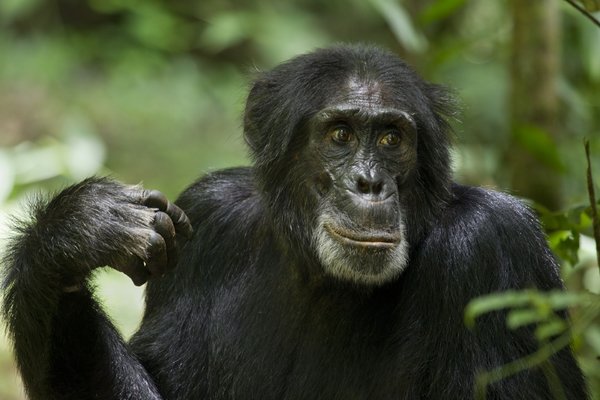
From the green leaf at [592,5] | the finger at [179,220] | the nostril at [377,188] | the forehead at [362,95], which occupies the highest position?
the green leaf at [592,5]

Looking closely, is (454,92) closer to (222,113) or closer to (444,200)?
(444,200)

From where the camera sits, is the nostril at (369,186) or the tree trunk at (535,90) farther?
the tree trunk at (535,90)

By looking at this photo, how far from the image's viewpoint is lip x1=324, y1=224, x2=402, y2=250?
5973mm

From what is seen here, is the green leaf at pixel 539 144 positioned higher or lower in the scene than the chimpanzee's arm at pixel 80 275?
higher

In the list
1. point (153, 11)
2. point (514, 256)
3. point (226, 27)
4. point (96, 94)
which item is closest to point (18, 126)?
point (96, 94)

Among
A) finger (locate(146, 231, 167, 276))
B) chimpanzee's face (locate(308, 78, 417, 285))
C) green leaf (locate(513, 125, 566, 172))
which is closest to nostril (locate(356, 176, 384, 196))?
chimpanzee's face (locate(308, 78, 417, 285))

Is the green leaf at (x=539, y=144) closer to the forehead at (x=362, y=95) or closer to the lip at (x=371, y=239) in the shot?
the forehead at (x=362, y=95)

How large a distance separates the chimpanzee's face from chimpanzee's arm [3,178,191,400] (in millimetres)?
947

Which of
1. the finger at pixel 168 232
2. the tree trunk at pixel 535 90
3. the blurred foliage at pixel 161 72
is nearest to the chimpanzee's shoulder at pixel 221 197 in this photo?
the finger at pixel 168 232

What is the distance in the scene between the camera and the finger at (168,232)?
20.0 ft

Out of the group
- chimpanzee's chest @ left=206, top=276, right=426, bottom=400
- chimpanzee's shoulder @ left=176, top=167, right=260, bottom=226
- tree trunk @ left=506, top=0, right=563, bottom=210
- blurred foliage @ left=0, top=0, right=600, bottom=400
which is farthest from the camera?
blurred foliage @ left=0, top=0, right=600, bottom=400

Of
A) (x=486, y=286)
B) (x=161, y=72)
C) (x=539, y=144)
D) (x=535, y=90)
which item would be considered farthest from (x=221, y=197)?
(x=161, y=72)

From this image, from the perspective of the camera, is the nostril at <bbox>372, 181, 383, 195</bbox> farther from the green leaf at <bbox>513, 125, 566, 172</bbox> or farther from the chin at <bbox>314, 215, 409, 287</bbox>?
the green leaf at <bbox>513, 125, 566, 172</bbox>

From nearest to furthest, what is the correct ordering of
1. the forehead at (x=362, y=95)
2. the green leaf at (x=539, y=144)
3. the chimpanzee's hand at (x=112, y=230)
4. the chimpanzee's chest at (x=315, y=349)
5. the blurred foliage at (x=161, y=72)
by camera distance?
the chimpanzee's hand at (x=112, y=230), the chimpanzee's chest at (x=315, y=349), the forehead at (x=362, y=95), the green leaf at (x=539, y=144), the blurred foliage at (x=161, y=72)
